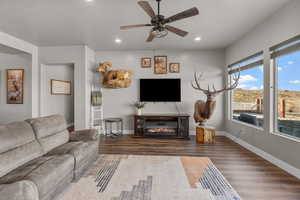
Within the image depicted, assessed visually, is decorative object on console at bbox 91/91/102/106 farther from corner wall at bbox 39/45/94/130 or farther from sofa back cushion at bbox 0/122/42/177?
sofa back cushion at bbox 0/122/42/177

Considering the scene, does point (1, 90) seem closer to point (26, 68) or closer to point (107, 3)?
point (26, 68)

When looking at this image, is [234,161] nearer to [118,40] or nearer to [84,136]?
[84,136]

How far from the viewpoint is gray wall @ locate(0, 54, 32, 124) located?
15.0ft

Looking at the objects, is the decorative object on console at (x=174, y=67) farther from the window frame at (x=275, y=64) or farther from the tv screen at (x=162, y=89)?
the window frame at (x=275, y=64)

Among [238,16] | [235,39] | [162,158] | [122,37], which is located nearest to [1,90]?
[122,37]

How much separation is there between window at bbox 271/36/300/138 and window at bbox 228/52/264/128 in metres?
0.43

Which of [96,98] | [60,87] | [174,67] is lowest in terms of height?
[96,98]

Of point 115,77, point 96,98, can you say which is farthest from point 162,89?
point 96,98

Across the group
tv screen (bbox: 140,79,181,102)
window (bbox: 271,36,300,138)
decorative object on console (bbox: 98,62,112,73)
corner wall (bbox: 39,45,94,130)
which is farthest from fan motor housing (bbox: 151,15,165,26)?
corner wall (bbox: 39,45,94,130)

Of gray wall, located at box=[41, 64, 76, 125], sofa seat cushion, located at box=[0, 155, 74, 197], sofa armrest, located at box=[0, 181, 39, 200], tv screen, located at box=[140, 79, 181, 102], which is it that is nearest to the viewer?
sofa armrest, located at box=[0, 181, 39, 200]

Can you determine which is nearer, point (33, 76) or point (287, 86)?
point (287, 86)

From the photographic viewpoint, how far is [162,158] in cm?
314

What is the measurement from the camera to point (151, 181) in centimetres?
226

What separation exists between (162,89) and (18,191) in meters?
4.22
